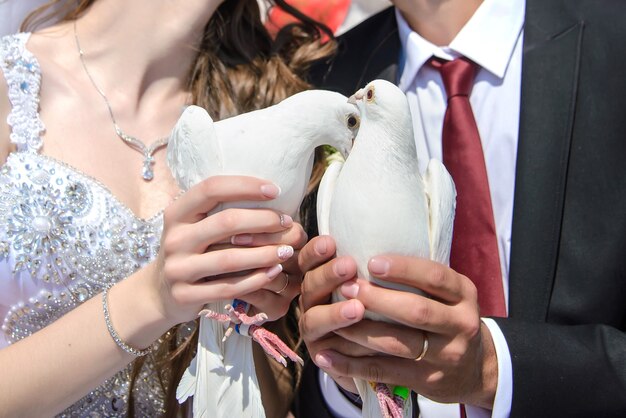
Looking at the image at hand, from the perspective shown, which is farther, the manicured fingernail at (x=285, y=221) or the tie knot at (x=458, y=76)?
the tie knot at (x=458, y=76)

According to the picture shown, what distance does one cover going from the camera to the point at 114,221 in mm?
1370

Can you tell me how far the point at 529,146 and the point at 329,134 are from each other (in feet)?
1.76

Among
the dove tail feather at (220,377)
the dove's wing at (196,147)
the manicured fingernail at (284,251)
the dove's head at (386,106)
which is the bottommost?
the dove tail feather at (220,377)

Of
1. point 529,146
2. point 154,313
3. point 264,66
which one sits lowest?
point 154,313

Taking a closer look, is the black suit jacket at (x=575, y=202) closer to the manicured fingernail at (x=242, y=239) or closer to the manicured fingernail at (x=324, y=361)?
the manicured fingernail at (x=324, y=361)

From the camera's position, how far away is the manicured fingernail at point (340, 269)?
955 mm

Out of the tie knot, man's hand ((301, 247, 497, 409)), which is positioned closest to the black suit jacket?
the tie knot

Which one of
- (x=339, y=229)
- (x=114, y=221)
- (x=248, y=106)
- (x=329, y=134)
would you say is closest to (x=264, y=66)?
(x=248, y=106)

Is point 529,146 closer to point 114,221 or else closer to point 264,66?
point 264,66

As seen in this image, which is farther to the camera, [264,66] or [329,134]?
[264,66]

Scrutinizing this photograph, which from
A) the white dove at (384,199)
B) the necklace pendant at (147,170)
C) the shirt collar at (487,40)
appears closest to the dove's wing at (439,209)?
the white dove at (384,199)

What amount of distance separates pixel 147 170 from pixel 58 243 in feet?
0.78

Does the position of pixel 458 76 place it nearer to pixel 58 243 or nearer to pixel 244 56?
pixel 244 56

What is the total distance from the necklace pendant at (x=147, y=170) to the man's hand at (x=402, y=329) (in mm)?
566
